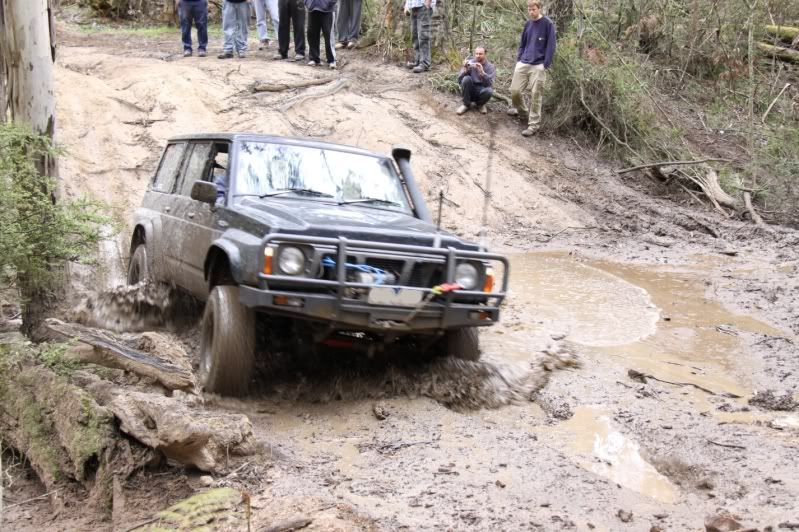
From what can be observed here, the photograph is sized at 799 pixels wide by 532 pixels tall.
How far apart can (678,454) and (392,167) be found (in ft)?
10.6

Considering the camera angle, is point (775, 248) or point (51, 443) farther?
point (775, 248)

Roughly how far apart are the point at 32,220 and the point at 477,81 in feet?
34.4

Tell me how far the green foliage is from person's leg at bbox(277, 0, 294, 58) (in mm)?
9853

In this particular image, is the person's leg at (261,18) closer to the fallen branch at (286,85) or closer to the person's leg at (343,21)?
the person's leg at (343,21)

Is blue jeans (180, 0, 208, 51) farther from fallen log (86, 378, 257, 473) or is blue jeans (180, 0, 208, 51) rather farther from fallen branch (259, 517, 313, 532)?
fallen branch (259, 517, 313, 532)

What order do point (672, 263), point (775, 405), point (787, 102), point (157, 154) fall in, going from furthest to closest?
point (787, 102) → point (157, 154) → point (672, 263) → point (775, 405)

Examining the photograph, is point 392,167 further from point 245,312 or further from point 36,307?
point 36,307

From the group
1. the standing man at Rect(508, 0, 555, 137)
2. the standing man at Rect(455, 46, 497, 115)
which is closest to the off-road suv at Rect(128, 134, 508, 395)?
the standing man at Rect(508, 0, 555, 137)

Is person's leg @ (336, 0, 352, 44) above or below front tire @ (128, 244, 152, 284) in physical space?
above

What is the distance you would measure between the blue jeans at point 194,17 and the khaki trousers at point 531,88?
5.76 m

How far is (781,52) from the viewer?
1833cm

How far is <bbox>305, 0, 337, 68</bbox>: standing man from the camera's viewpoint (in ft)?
48.7

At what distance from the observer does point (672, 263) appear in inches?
434

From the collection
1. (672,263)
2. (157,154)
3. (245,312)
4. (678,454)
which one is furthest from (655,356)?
(157,154)
